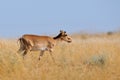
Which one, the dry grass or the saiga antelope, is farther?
the saiga antelope

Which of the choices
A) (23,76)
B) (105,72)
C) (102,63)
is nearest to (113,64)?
(102,63)

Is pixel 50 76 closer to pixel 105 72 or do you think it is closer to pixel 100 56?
pixel 105 72

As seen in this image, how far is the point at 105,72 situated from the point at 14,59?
254 cm

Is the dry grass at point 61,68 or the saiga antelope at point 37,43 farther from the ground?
the saiga antelope at point 37,43

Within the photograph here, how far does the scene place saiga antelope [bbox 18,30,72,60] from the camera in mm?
16406

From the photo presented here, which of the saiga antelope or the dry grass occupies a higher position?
the saiga antelope

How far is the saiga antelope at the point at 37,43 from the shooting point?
1641 cm

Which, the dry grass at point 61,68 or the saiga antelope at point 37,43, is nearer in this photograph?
the dry grass at point 61,68

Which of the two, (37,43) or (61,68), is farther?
(37,43)

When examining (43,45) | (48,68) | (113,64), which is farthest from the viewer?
(43,45)

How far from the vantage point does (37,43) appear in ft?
56.0

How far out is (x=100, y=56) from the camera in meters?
14.5

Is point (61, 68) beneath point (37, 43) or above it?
beneath

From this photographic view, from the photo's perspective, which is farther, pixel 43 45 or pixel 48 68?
pixel 43 45
